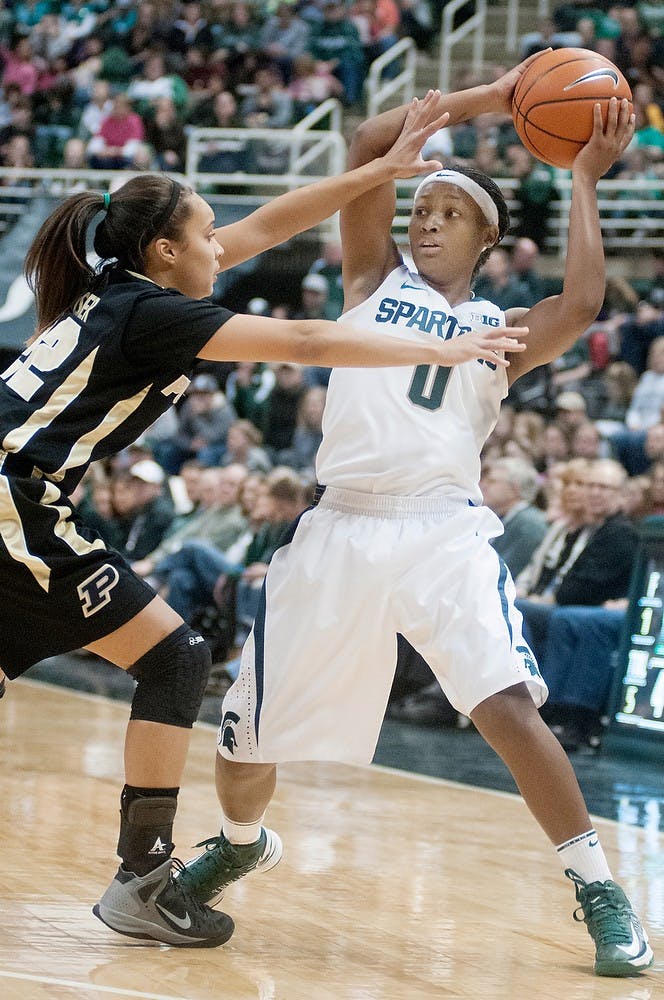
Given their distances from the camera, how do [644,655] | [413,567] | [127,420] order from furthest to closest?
[644,655] < [413,567] < [127,420]

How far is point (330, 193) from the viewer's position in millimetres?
3885

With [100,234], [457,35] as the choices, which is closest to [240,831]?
[100,234]

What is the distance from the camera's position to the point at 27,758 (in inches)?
251

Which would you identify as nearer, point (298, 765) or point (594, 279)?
point (594, 279)

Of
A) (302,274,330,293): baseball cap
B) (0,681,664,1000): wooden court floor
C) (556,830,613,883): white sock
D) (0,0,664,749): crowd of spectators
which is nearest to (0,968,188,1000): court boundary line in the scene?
(0,681,664,1000): wooden court floor

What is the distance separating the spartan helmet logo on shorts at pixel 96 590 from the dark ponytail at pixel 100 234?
0.65 meters

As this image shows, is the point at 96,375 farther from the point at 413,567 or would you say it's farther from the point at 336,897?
the point at 336,897

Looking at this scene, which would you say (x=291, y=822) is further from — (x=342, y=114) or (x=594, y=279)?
(x=342, y=114)

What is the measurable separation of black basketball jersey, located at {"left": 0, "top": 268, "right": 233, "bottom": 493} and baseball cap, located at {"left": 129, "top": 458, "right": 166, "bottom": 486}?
8.14 metres

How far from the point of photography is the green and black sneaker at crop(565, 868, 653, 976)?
3.53 metres

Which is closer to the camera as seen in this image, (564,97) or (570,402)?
(564,97)

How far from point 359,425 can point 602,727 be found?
4.46m

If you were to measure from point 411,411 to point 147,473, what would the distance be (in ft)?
26.2

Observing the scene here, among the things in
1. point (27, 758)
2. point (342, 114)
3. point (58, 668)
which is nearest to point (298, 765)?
point (27, 758)
